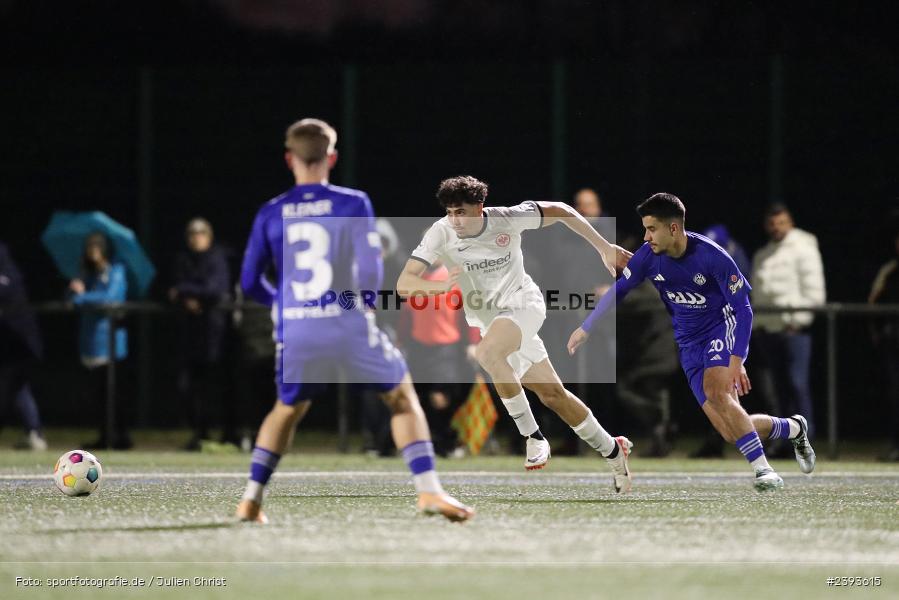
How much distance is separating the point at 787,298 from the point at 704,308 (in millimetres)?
4508

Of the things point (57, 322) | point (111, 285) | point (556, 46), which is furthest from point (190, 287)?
point (556, 46)

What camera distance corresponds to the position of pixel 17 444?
14289mm

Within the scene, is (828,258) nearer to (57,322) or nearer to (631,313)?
(631,313)

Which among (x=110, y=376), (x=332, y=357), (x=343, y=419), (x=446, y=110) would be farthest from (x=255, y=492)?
(x=446, y=110)

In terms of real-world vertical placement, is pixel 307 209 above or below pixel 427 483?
above

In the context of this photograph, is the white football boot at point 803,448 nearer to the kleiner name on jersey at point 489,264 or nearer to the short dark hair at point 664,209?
the short dark hair at point 664,209

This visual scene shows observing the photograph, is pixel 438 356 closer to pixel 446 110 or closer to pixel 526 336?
pixel 526 336

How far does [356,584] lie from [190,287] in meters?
9.01

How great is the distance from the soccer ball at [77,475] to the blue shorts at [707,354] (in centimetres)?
352

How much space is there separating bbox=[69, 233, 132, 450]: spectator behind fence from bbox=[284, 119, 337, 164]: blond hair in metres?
7.34

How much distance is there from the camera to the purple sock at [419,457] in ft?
23.0

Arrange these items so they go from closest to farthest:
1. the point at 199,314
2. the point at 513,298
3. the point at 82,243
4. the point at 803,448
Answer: the point at 513,298
the point at 803,448
the point at 199,314
the point at 82,243

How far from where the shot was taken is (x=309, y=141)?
6.96 meters

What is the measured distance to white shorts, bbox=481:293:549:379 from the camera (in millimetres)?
9680
